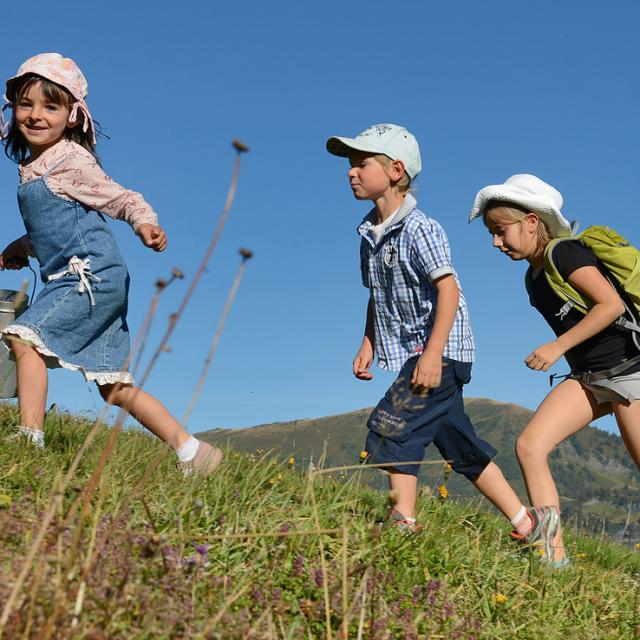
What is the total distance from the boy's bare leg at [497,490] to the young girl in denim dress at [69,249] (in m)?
1.75

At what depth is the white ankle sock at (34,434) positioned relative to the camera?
4.44 metres

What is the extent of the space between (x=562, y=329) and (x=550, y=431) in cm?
64

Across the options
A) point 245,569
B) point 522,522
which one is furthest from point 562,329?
point 245,569

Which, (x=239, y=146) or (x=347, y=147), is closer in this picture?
(x=239, y=146)

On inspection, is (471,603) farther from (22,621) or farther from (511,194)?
(511,194)

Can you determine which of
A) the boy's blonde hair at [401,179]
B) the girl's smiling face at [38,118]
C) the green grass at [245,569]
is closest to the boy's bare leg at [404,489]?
the green grass at [245,569]

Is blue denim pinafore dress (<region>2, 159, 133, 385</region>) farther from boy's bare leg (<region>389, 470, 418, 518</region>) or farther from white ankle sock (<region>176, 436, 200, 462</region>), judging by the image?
boy's bare leg (<region>389, 470, 418, 518</region>)

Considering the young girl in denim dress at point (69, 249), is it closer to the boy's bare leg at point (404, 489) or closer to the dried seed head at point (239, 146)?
the boy's bare leg at point (404, 489)

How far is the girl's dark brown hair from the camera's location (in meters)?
5.07

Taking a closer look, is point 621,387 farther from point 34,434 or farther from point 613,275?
point 34,434

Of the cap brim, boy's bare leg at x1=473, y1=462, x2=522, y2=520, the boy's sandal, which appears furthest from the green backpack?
the boy's sandal

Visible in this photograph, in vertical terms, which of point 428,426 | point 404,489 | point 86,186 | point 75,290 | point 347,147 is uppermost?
point 347,147

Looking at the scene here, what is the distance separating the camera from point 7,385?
18.2 ft

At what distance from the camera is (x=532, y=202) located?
17.3 ft
